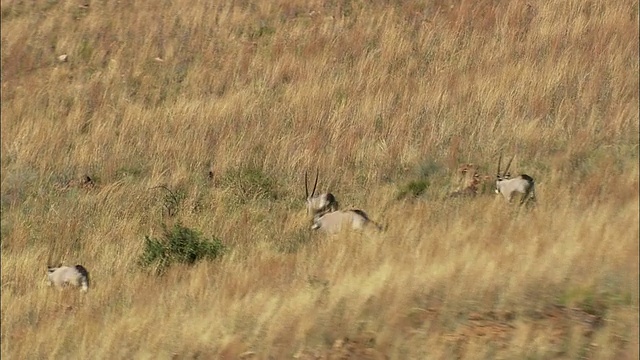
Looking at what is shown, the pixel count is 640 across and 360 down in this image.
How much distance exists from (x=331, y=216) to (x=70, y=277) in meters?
2.42

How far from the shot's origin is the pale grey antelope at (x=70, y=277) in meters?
8.23

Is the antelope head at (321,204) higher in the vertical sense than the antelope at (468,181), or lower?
lower

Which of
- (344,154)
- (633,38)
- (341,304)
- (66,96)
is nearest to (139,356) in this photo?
(341,304)

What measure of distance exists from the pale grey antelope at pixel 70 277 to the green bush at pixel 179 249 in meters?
0.53

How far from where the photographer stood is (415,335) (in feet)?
17.0

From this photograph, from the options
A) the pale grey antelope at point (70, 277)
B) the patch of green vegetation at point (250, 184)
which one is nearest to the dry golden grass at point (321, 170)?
the patch of green vegetation at point (250, 184)

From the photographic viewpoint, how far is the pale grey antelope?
823 cm

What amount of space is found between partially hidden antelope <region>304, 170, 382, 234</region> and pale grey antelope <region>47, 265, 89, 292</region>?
2098mm

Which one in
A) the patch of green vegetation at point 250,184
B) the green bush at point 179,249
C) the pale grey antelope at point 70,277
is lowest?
the pale grey antelope at point 70,277

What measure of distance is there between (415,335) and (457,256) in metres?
1.04

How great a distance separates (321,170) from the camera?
9.91m

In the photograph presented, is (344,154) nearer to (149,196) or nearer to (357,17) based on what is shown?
(149,196)

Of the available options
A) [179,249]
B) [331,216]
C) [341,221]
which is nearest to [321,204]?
[331,216]

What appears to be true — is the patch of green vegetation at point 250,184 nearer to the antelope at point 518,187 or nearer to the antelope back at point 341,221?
the antelope back at point 341,221
